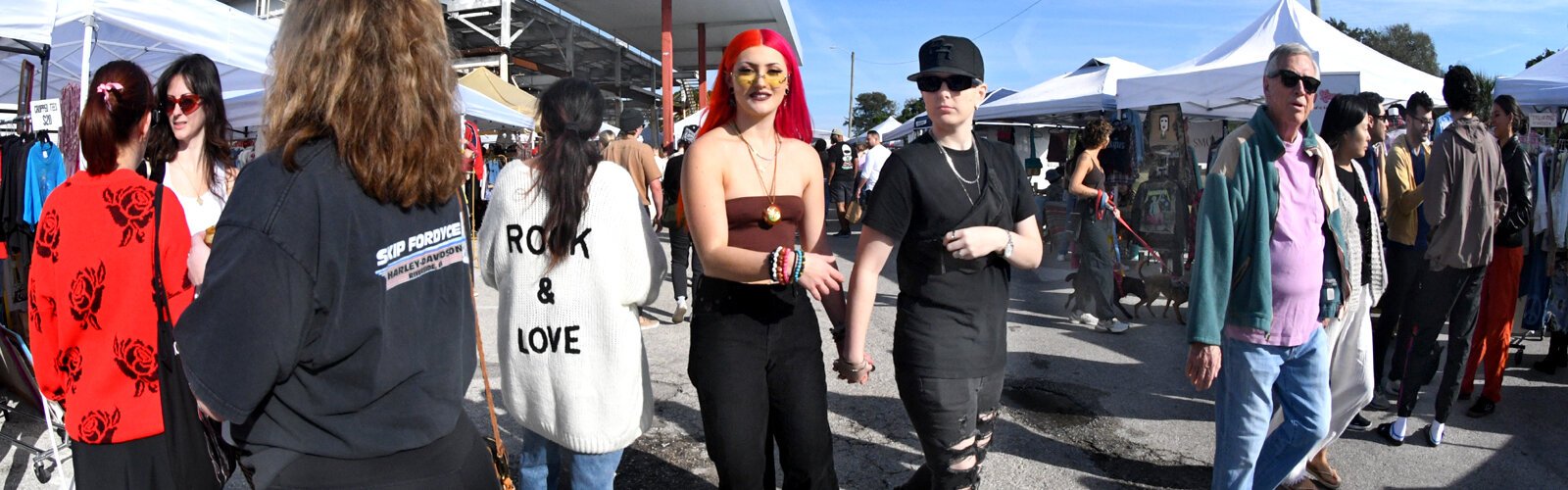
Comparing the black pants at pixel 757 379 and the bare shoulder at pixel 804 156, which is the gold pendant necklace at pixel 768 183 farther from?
the black pants at pixel 757 379

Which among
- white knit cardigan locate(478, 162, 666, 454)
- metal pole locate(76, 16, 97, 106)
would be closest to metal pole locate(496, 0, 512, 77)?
metal pole locate(76, 16, 97, 106)

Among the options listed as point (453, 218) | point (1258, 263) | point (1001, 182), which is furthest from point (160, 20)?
point (1258, 263)

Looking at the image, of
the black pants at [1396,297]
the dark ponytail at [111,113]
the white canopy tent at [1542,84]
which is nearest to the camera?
the dark ponytail at [111,113]

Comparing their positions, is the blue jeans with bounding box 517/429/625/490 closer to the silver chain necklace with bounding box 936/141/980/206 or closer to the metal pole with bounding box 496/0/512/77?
Answer: the silver chain necklace with bounding box 936/141/980/206

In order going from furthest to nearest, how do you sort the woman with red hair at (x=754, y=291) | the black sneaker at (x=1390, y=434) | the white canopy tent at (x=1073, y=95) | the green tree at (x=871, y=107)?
the green tree at (x=871, y=107), the white canopy tent at (x=1073, y=95), the black sneaker at (x=1390, y=434), the woman with red hair at (x=754, y=291)

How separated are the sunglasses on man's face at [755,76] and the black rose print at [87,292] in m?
1.68

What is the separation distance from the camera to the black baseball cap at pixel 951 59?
2.60 metres

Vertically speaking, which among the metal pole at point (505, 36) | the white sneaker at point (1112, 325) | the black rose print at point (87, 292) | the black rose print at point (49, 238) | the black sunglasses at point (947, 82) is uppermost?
the metal pole at point (505, 36)

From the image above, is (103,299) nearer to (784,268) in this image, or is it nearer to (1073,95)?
(784,268)

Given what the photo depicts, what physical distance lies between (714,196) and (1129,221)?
Answer: 322 inches

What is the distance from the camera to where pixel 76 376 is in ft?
6.96

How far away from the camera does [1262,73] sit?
7340 mm

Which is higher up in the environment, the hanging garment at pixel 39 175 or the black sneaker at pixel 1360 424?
the hanging garment at pixel 39 175

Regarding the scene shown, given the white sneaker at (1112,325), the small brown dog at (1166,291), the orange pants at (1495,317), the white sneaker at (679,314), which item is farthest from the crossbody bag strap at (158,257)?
the small brown dog at (1166,291)
